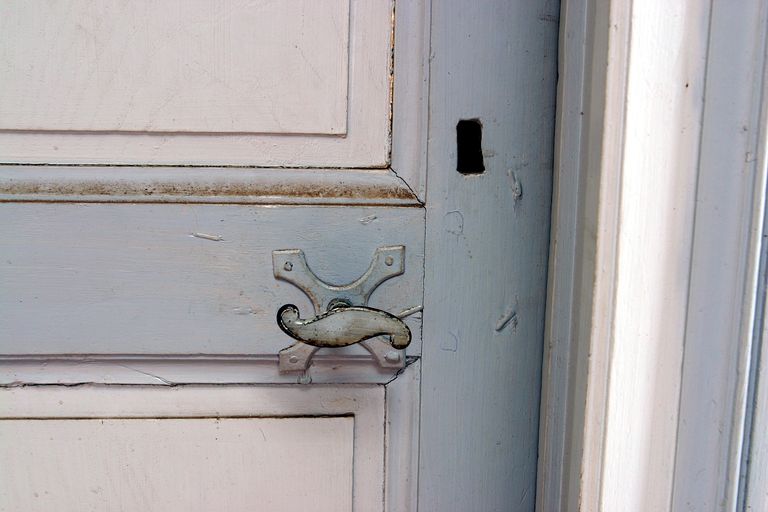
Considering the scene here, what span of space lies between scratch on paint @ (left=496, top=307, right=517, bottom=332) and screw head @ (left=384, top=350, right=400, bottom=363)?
0.27ft

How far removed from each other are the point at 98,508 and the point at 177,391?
114mm

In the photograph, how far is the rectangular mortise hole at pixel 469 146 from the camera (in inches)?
19.3

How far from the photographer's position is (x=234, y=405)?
1.68ft

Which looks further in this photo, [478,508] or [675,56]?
[478,508]

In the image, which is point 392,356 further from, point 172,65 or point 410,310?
point 172,65

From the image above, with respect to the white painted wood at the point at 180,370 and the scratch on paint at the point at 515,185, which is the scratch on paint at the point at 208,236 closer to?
the white painted wood at the point at 180,370

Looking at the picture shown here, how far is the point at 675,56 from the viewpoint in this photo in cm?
40

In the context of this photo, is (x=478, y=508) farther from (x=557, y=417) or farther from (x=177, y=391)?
(x=177, y=391)

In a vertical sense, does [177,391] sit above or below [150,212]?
below

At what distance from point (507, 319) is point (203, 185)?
0.26 meters

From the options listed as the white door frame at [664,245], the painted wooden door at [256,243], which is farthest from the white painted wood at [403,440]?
the white door frame at [664,245]

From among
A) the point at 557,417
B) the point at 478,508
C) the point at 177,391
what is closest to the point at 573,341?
the point at 557,417

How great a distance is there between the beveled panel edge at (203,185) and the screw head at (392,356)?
117 mm

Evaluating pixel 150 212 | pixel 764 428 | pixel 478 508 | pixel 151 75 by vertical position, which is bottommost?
pixel 478 508
